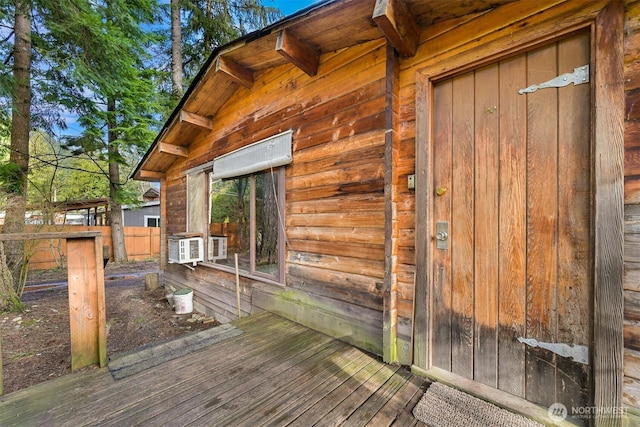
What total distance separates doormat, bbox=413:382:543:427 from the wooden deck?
0.07 m

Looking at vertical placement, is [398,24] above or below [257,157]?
above

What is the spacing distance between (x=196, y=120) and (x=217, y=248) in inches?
78.1

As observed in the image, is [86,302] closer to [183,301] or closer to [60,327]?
[183,301]

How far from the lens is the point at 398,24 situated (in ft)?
5.34

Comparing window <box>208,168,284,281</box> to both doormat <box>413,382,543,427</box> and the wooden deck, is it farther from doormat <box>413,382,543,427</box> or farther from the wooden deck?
doormat <box>413,382,543,427</box>

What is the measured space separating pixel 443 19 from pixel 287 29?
3.86 feet

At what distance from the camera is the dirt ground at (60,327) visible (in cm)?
278

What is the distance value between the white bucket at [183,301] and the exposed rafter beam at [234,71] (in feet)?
11.5

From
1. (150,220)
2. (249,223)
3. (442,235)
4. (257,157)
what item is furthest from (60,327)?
(150,220)

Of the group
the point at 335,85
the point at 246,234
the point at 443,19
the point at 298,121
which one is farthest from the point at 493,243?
the point at 246,234

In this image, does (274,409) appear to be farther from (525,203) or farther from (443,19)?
(443,19)

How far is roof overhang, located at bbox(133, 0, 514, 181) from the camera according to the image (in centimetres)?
160

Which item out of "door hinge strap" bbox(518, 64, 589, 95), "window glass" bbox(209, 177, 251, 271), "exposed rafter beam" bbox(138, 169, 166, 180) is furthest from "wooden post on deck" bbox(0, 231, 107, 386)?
"exposed rafter beam" bbox(138, 169, 166, 180)

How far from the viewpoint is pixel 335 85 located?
7.80 feet
